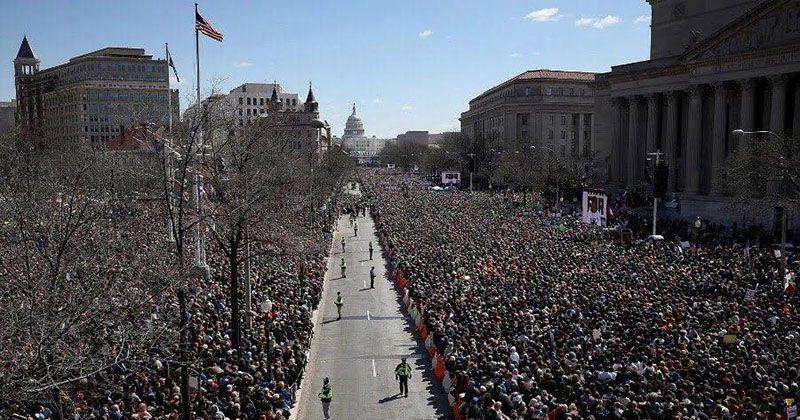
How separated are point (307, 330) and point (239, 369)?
214 inches

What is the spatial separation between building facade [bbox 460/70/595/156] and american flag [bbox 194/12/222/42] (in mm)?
94988

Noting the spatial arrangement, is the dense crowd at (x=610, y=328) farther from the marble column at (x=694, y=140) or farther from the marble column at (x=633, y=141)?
the marble column at (x=633, y=141)

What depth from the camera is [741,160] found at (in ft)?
136

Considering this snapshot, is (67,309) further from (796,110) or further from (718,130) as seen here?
(718,130)

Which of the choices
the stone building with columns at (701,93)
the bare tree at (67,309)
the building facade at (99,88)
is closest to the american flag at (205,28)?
the bare tree at (67,309)

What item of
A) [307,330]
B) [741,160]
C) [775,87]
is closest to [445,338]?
[307,330]

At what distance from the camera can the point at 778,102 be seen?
A: 47438 mm

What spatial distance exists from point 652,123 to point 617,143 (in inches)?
253

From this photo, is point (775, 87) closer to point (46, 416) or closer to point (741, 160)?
point (741, 160)

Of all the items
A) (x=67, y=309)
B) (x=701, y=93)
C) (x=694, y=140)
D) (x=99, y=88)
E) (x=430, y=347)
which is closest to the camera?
(x=67, y=309)

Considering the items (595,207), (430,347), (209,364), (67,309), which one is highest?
(67,309)

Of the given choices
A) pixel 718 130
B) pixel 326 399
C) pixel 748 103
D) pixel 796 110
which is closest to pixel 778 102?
pixel 796 110

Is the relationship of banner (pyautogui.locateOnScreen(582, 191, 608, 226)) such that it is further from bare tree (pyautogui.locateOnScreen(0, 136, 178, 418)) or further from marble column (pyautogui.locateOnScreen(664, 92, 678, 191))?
bare tree (pyautogui.locateOnScreen(0, 136, 178, 418))

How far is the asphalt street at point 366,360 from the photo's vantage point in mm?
18656
